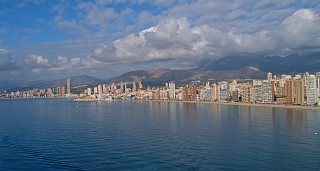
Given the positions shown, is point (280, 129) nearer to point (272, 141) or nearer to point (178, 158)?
point (272, 141)

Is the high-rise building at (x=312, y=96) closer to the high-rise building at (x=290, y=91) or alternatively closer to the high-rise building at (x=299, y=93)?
the high-rise building at (x=299, y=93)

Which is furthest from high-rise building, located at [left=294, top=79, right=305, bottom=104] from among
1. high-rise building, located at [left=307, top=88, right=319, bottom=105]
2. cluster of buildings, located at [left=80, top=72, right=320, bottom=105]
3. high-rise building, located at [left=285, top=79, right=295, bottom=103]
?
high-rise building, located at [left=307, top=88, right=319, bottom=105]

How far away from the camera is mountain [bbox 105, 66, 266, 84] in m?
144

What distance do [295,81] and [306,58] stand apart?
131 meters

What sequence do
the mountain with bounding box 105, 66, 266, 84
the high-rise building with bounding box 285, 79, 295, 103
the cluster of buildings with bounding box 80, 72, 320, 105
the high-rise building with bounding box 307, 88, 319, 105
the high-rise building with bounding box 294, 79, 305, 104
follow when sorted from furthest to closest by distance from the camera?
the mountain with bounding box 105, 66, 266, 84
the high-rise building with bounding box 285, 79, 295, 103
the cluster of buildings with bounding box 80, 72, 320, 105
the high-rise building with bounding box 294, 79, 305, 104
the high-rise building with bounding box 307, 88, 319, 105

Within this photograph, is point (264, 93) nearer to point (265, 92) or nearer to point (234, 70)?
point (265, 92)

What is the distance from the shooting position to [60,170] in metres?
11.4

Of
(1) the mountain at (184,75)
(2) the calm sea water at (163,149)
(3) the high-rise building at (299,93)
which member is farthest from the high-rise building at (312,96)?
(1) the mountain at (184,75)

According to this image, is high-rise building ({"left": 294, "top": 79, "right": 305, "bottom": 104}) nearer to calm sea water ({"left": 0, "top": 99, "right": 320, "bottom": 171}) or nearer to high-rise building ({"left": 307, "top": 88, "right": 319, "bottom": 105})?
high-rise building ({"left": 307, "top": 88, "right": 319, "bottom": 105})

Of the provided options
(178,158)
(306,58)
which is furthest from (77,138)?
(306,58)

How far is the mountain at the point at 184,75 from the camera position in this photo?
14361 centimetres

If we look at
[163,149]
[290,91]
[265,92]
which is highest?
[290,91]

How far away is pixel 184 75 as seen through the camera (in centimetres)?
16725

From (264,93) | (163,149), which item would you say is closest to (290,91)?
(264,93)
